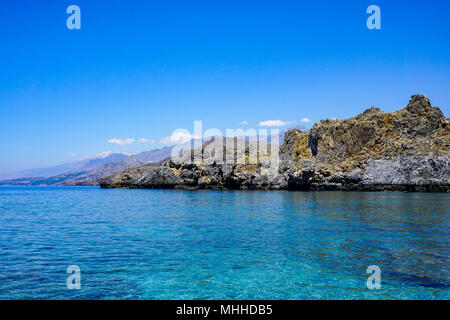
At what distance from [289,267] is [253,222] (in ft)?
53.0

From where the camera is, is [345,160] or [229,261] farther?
[345,160]

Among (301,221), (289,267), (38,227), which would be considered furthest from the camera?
(301,221)

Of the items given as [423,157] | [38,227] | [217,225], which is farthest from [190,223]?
[423,157]

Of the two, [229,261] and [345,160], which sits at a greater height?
[345,160]

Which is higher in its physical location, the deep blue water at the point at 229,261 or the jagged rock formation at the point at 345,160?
the jagged rock formation at the point at 345,160

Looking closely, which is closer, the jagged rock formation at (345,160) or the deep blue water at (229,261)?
the deep blue water at (229,261)

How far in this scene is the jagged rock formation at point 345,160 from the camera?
91.7 meters

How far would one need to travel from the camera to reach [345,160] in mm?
112688

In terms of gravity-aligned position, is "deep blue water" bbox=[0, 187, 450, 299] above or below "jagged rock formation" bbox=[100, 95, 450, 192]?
below

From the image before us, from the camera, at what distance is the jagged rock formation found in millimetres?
91688

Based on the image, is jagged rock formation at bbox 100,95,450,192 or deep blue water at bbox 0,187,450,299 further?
jagged rock formation at bbox 100,95,450,192
